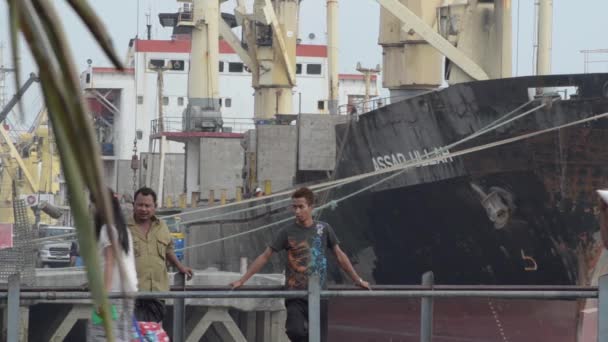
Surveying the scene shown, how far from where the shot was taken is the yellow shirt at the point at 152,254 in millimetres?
5898

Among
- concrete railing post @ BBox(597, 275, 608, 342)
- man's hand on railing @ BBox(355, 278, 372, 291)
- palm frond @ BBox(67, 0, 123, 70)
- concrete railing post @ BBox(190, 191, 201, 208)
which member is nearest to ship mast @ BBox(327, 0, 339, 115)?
concrete railing post @ BBox(190, 191, 201, 208)

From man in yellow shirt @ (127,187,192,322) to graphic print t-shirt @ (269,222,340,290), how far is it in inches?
30.1

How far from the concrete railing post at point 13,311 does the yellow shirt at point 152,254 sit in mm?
573

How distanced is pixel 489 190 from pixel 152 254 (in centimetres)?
1045

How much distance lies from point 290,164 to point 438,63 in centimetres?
344

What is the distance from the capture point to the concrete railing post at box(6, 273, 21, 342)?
18.4 ft

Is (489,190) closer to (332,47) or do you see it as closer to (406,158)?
(406,158)

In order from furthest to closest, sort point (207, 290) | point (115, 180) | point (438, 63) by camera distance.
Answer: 1. point (115, 180)
2. point (438, 63)
3. point (207, 290)

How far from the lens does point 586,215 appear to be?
1490cm

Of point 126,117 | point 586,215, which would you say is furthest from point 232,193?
point 126,117

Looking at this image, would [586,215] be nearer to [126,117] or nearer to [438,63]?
[438,63]

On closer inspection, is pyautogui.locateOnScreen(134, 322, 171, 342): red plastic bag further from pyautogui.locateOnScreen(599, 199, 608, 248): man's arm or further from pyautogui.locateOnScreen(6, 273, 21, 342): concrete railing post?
pyautogui.locateOnScreen(599, 199, 608, 248): man's arm

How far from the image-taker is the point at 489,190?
15930 millimetres

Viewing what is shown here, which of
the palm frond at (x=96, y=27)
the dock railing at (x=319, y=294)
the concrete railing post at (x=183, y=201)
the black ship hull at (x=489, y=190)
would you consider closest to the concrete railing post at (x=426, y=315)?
the dock railing at (x=319, y=294)
